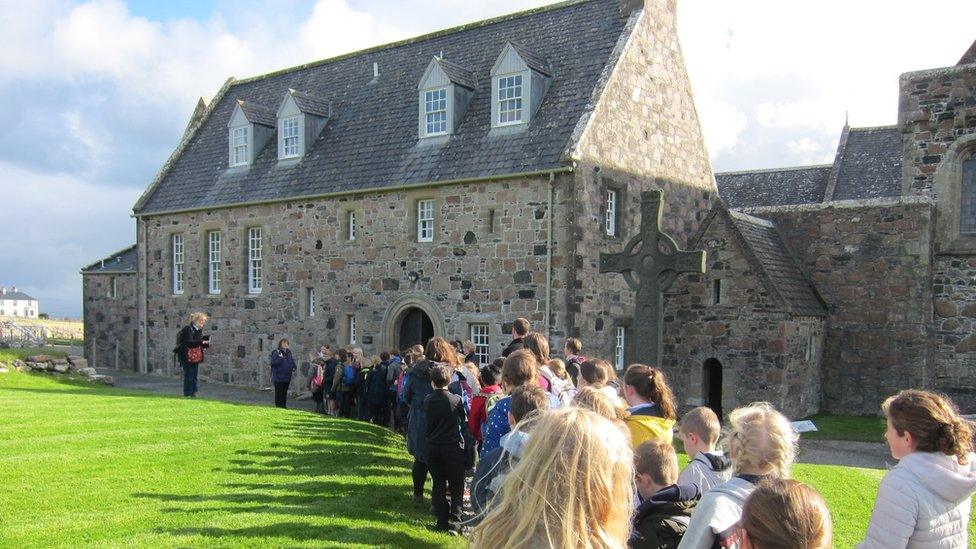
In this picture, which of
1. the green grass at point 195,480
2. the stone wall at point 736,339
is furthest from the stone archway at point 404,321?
the stone wall at point 736,339

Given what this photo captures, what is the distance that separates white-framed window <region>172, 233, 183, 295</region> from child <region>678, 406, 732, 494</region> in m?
25.4

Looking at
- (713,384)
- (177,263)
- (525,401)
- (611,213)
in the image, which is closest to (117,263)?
(177,263)

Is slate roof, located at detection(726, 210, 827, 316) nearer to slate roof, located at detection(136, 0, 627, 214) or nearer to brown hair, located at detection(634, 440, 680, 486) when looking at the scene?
slate roof, located at detection(136, 0, 627, 214)

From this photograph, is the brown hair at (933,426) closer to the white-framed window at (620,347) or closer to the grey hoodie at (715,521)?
the grey hoodie at (715,521)

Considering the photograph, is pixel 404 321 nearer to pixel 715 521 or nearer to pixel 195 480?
pixel 195 480

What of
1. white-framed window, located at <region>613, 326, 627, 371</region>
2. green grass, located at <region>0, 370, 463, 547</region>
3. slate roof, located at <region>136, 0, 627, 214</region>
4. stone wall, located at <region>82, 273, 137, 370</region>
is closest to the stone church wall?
slate roof, located at <region>136, 0, 627, 214</region>

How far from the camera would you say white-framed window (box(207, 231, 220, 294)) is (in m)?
26.4

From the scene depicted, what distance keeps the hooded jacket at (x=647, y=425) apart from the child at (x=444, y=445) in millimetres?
2802

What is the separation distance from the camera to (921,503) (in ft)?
13.5

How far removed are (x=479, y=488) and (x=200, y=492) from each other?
5043mm

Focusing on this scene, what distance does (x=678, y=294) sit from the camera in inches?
781

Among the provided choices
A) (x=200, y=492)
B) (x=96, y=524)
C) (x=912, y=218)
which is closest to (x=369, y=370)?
(x=200, y=492)

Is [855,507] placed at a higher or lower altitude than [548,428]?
lower

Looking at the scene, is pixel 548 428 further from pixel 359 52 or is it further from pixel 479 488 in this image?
pixel 359 52
